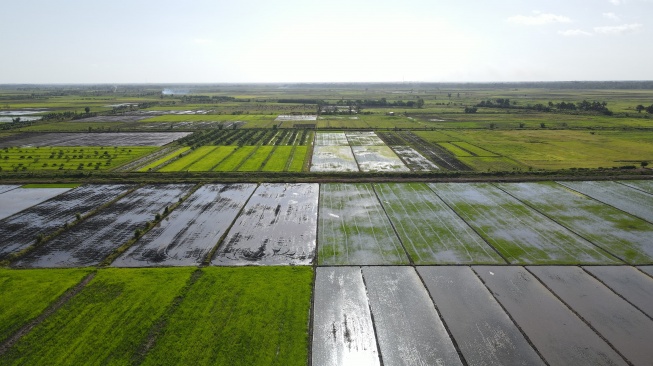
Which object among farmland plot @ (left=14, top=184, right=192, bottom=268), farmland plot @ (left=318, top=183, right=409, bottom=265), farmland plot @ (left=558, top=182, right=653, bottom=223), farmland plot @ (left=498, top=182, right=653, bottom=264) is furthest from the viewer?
farmland plot @ (left=558, top=182, right=653, bottom=223)

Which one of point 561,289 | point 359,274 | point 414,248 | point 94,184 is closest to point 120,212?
point 94,184

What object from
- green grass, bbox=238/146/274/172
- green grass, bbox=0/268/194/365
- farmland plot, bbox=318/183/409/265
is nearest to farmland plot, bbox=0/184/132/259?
green grass, bbox=0/268/194/365

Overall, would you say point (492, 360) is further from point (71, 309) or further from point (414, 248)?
point (71, 309)

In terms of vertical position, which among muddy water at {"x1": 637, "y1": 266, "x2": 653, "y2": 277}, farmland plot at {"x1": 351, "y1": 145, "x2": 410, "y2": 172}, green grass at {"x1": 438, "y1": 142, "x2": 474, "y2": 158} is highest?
green grass at {"x1": 438, "y1": 142, "x2": 474, "y2": 158}

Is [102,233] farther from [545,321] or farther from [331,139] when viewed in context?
[331,139]

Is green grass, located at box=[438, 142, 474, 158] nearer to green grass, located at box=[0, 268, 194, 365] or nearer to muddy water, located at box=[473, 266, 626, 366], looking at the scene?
muddy water, located at box=[473, 266, 626, 366]

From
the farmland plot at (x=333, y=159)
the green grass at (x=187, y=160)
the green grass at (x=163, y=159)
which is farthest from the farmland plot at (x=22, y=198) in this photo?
the farmland plot at (x=333, y=159)
